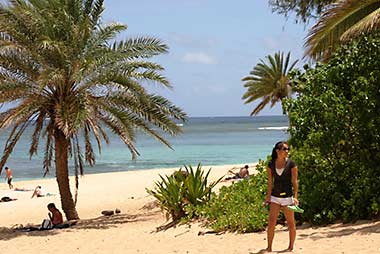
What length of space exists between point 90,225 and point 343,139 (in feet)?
21.1

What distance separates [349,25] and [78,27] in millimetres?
6469

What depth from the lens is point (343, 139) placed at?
1058 cm

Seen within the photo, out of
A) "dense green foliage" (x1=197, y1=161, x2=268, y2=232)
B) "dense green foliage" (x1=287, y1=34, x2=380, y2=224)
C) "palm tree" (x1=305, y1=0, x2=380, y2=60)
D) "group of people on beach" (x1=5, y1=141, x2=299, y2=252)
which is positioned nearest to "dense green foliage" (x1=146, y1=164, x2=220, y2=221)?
"dense green foliage" (x1=197, y1=161, x2=268, y2=232)

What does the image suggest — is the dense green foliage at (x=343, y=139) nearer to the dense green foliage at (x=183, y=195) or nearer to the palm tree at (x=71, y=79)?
the dense green foliage at (x=183, y=195)

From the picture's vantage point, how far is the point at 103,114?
15.0 metres

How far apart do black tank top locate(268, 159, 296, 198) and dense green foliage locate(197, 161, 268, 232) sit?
8.40 feet

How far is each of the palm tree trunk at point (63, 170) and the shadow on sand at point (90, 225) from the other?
31.2 inches

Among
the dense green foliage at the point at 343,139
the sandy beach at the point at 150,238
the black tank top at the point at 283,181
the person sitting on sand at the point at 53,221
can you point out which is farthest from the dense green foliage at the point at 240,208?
the person sitting on sand at the point at 53,221

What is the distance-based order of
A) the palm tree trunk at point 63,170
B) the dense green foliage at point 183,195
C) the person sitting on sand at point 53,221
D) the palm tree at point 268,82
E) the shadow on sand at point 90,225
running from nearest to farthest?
the dense green foliage at point 183,195 → the shadow on sand at point 90,225 → the person sitting on sand at point 53,221 → the palm tree trunk at point 63,170 → the palm tree at point 268,82

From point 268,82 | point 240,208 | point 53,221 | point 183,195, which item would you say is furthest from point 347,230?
point 268,82

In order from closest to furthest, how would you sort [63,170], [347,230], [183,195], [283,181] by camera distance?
[283,181] < [347,230] < [183,195] < [63,170]

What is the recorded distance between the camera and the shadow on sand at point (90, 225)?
13062mm

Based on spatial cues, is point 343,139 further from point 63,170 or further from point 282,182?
point 63,170

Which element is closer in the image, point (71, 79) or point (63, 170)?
point (71, 79)
